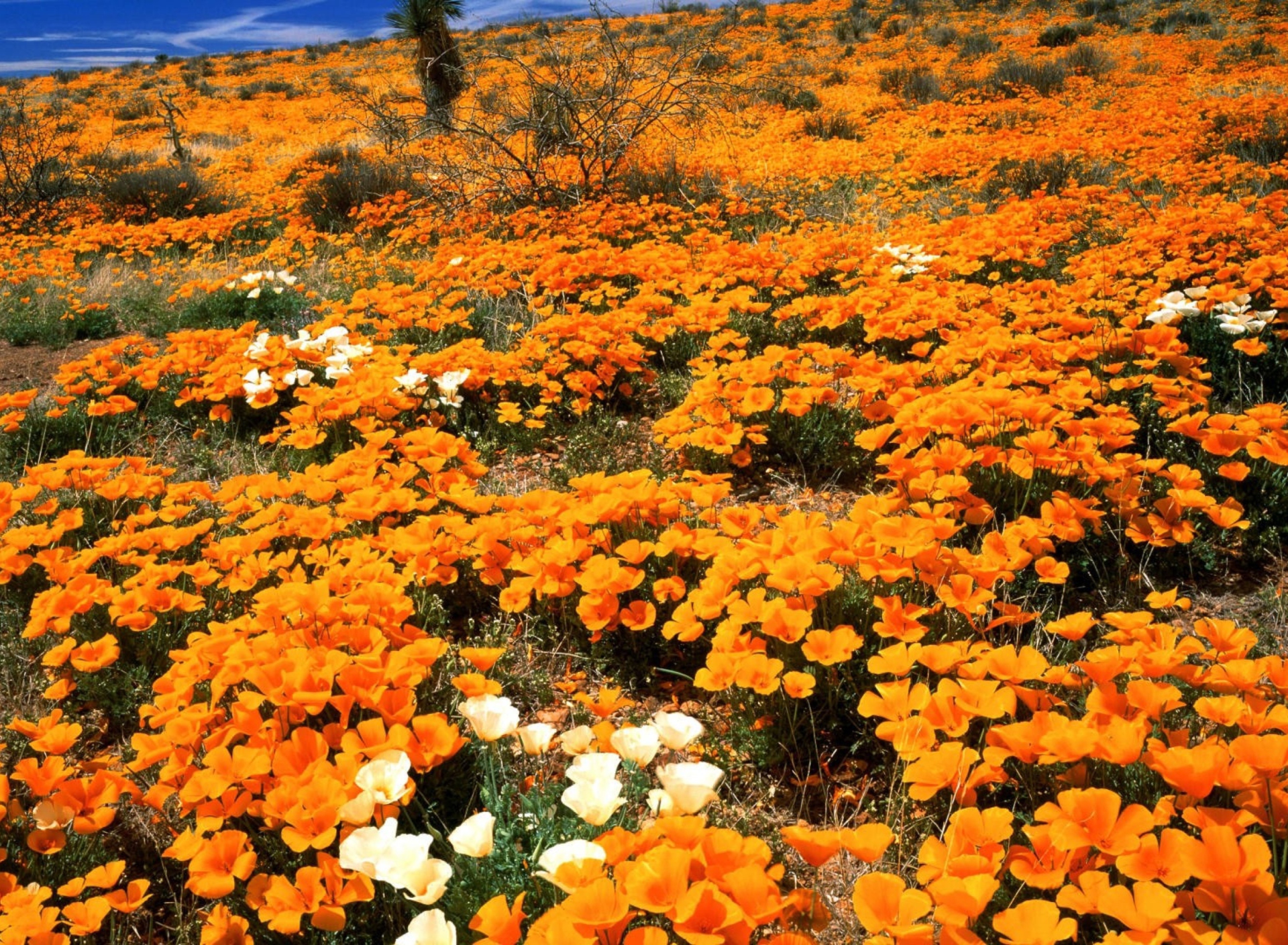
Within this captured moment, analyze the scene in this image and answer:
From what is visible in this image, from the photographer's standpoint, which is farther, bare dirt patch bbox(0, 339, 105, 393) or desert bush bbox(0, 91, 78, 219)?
desert bush bbox(0, 91, 78, 219)

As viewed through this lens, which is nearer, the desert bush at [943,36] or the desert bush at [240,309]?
the desert bush at [240,309]

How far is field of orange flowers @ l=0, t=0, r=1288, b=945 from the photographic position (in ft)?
4.76

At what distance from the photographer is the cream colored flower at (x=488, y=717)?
1774 mm

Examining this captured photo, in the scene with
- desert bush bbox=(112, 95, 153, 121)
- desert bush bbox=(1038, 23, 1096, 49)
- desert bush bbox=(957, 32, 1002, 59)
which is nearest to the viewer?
desert bush bbox=(957, 32, 1002, 59)

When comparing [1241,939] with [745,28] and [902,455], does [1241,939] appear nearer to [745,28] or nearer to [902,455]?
[902,455]

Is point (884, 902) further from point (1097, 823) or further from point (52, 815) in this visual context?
point (52, 815)

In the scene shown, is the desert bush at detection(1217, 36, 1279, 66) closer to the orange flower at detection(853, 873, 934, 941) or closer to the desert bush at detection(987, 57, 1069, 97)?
the desert bush at detection(987, 57, 1069, 97)

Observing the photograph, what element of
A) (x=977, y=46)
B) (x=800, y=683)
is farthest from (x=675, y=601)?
(x=977, y=46)

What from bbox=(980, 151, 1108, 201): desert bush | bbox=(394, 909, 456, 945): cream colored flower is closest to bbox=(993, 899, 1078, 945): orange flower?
bbox=(394, 909, 456, 945): cream colored flower

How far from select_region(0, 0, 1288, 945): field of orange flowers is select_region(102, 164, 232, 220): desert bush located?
16.9 feet

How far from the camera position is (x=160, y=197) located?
1123 cm

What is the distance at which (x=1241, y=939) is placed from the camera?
1.17 metres

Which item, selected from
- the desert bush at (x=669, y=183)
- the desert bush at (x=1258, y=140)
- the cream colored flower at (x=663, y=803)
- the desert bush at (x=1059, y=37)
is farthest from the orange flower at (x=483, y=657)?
the desert bush at (x=1059, y=37)

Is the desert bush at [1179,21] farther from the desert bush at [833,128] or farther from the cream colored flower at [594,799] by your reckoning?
the cream colored flower at [594,799]
